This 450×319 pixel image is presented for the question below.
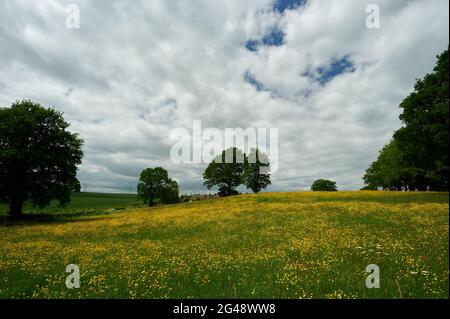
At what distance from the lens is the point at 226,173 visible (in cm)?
8975

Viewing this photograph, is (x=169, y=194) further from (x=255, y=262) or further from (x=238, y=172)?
(x=255, y=262)

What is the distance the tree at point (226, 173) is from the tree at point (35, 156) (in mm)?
50042

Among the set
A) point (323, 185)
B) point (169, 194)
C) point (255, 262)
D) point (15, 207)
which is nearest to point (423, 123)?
point (255, 262)

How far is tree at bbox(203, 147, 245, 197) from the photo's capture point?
8975cm

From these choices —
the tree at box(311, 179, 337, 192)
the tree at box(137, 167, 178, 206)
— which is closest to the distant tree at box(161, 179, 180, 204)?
the tree at box(137, 167, 178, 206)

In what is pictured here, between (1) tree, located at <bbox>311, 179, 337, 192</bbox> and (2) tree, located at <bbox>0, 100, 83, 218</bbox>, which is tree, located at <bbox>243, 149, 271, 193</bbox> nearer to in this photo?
(2) tree, located at <bbox>0, 100, 83, 218</bbox>

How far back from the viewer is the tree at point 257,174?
88.3 m

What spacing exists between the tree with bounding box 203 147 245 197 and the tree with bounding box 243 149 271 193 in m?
2.90

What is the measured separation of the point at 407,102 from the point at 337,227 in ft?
74.0

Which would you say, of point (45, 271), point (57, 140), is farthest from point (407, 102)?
point (57, 140)

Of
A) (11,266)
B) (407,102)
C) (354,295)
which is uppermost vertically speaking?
(407,102)

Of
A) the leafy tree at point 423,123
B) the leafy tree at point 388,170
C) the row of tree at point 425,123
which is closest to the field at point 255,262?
the row of tree at point 425,123

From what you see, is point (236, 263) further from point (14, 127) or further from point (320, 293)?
point (14, 127)

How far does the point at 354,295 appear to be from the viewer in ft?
24.8
